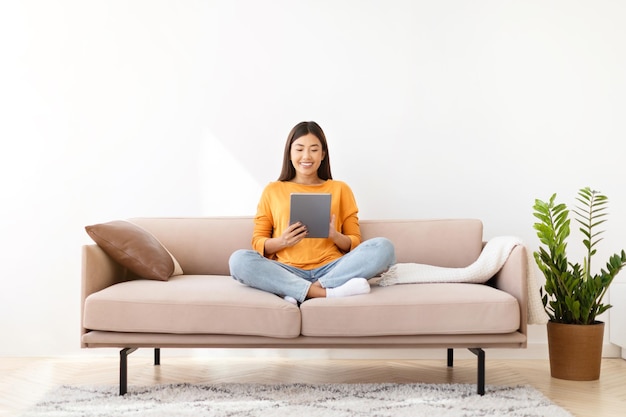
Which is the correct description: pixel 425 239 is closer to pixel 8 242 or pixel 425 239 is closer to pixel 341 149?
pixel 341 149

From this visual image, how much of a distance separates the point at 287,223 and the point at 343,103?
911 mm

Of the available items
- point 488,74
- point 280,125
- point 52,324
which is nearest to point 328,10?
point 280,125

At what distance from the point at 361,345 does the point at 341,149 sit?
1.37 m

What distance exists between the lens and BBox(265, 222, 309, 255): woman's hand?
10.1ft

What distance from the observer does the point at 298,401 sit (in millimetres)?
2816

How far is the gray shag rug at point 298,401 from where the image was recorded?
2645 millimetres

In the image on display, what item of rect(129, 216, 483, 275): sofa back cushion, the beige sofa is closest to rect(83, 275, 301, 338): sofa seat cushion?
the beige sofa

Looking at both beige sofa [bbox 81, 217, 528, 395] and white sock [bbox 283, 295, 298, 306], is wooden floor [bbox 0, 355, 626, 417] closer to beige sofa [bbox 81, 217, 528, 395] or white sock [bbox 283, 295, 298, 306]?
beige sofa [bbox 81, 217, 528, 395]

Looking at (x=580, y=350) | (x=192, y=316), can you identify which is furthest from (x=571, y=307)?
(x=192, y=316)

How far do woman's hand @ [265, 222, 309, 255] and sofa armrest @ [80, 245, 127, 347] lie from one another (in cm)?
74

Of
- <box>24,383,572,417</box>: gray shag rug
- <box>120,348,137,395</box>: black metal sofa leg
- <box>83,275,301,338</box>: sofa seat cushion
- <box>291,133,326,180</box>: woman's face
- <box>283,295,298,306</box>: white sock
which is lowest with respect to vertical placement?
<box>24,383,572,417</box>: gray shag rug

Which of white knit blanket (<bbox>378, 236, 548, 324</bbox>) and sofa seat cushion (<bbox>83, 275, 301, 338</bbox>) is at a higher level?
white knit blanket (<bbox>378, 236, 548, 324</bbox>)

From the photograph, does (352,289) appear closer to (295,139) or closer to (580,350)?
(295,139)

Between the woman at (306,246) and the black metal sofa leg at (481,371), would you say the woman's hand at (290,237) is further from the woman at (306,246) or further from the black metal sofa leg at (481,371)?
the black metal sofa leg at (481,371)
